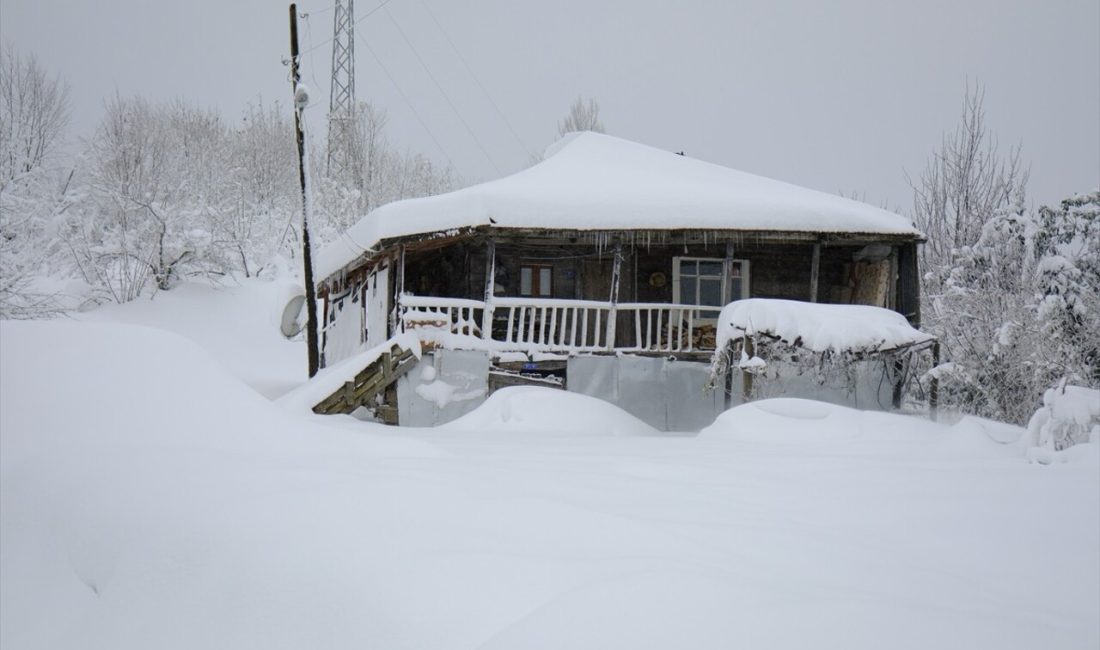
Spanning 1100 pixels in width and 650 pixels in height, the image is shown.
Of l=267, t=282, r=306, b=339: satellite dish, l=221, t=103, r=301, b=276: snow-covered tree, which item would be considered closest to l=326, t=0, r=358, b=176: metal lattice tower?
l=221, t=103, r=301, b=276: snow-covered tree

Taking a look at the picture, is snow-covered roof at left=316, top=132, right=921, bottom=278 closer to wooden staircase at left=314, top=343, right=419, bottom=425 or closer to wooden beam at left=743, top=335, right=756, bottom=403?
wooden staircase at left=314, top=343, right=419, bottom=425

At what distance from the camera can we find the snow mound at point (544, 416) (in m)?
10.6

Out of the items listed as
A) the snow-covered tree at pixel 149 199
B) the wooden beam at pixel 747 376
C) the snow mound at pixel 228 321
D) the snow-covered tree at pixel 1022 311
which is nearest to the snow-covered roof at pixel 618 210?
the snow-covered tree at pixel 1022 311

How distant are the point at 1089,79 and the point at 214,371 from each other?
3724 centimetres

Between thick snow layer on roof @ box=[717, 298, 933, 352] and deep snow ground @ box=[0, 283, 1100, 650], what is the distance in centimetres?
605

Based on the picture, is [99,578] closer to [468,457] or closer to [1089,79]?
[468,457]

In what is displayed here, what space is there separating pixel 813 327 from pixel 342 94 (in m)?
26.6

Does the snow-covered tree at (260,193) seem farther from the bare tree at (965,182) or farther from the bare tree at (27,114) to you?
the bare tree at (965,182)

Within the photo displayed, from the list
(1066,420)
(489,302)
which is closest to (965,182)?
(489,302)

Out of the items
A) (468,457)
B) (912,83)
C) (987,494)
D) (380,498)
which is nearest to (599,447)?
(468,457)

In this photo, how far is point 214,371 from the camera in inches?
211

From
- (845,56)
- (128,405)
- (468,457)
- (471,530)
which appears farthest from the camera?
(845,56)

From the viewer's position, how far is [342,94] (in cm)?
3328

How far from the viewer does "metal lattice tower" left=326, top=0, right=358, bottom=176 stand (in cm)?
2948
